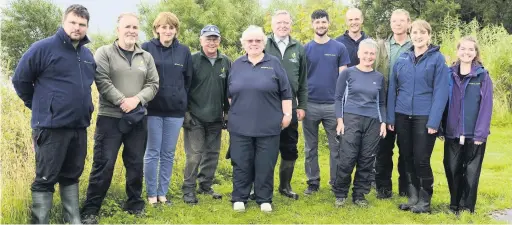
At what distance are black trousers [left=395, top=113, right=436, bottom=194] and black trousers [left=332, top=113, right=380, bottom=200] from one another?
0.28m

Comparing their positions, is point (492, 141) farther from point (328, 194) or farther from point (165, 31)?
point (165, 31)

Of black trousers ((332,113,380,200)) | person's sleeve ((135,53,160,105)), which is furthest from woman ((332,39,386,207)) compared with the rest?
person's sleeve ((135,53,160,105))

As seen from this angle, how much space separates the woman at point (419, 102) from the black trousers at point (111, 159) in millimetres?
2734

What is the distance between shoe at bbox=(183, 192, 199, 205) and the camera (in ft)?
19.5

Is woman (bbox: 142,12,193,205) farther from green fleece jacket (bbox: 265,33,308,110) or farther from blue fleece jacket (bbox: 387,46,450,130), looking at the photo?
blue fleece jacket (bbox: 387,46,450,130)

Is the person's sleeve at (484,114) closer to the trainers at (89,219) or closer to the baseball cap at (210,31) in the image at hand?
the baseball cap at (210,31)

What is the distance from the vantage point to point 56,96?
434cm

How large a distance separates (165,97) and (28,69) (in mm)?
1481

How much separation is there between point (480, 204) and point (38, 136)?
499 cm

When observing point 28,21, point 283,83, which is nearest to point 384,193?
point 283,83

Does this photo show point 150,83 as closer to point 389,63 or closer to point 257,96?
point 257,96

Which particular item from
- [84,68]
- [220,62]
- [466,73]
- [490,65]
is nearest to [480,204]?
[466,73]

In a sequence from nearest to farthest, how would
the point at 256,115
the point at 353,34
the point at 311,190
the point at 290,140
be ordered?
the point at 256,115
the point at 290,140
the point at 311,190
the point at 353,34

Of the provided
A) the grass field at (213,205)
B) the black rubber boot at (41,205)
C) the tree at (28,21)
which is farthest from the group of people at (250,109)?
the tree at (28,21)
